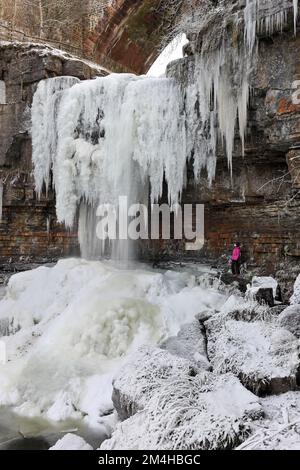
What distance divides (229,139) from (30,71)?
201 inches

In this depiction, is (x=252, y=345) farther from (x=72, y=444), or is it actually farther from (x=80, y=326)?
(x=80, y=326)

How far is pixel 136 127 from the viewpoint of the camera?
25.1ft

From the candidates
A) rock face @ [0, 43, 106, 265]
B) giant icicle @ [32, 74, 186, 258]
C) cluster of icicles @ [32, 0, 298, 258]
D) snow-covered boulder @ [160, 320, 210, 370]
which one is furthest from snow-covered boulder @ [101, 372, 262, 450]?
rock face @ [0, 43, 106, 265]

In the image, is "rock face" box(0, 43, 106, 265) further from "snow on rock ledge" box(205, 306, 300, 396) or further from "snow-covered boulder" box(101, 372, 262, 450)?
"snow-covered boulder" box(101, 372, 262, 450)

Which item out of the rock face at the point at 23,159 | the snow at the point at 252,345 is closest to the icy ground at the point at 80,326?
the snow at the point at 252,345

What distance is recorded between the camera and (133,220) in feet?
28.3

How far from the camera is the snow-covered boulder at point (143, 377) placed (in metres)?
3.36

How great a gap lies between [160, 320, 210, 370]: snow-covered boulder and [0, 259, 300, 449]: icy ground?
0.7 inches

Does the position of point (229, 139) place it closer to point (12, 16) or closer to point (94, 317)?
point (94, 317)

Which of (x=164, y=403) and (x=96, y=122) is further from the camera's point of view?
(x=96, y=122)

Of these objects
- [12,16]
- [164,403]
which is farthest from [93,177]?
[12,16]

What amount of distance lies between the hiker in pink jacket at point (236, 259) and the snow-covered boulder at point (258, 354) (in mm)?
2491

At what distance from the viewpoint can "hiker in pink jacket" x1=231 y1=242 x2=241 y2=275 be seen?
731 cm

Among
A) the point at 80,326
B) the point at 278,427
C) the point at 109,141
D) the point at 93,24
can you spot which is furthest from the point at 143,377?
the point at 93,24
